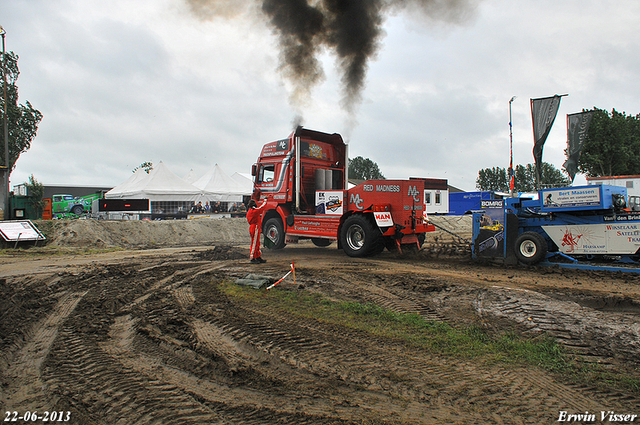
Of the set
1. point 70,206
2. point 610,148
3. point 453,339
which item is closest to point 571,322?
point 453,339

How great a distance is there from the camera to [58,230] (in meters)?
15.7

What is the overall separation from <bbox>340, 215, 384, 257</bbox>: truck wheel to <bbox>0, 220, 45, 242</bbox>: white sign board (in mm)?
11674

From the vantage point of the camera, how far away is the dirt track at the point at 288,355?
2806 millimetres

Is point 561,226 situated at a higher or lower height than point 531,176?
lower

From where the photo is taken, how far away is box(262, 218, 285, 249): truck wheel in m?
12.6

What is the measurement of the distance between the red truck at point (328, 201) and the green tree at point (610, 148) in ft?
123

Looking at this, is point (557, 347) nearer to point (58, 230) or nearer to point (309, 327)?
point (309, 327)

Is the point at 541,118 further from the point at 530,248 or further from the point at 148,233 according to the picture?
the point at 148,233

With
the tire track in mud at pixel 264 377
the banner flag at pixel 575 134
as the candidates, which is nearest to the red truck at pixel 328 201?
the tire track in mud at pixel 264 377

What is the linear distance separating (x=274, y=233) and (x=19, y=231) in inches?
377

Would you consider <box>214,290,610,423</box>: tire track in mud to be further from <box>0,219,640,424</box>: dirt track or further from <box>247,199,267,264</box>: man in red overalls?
<box>247,199,267,264</box>: man in red overalls

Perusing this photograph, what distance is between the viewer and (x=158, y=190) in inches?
1170

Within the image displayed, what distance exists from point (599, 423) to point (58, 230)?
58.4 ft

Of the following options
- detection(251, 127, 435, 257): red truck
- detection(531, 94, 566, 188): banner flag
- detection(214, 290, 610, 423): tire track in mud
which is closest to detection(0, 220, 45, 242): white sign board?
detection(251, 127, 435, 257): red truck
